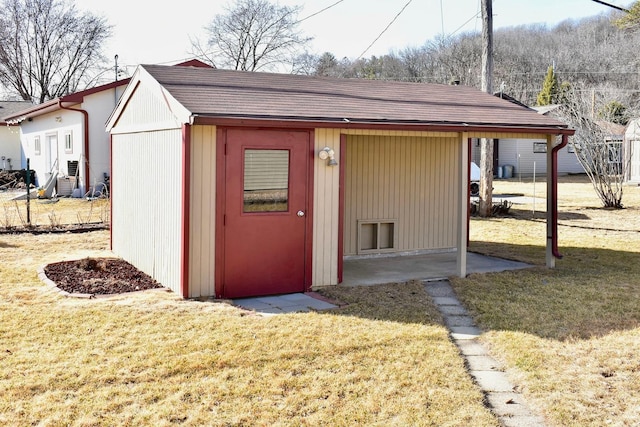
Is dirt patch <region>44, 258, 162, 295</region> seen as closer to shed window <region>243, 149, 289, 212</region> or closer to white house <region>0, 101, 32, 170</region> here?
shed window <region>243, 149, 289, 212</region>

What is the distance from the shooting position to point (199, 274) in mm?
6926

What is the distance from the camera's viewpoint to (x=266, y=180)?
23.6 ft

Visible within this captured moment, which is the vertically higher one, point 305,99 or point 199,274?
point 305,99

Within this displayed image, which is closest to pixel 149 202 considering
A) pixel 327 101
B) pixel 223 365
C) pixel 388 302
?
pixel 327 101

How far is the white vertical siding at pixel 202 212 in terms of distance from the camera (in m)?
6.80

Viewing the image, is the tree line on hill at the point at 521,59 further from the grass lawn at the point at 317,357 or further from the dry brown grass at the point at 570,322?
the grass lawn at the point at 317,357

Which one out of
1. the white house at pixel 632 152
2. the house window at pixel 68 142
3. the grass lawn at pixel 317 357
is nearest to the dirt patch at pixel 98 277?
the grass lawn at pixel 317 357

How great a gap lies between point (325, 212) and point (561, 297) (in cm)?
272

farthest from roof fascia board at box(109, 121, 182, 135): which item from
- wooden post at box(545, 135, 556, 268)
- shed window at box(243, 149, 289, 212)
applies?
wooden post at box(545, 135, 556, 268)

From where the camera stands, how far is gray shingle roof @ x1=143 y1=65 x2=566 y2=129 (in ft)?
23.5

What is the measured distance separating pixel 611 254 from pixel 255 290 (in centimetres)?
610

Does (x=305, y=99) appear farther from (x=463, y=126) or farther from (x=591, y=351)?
(x=591, y=351)

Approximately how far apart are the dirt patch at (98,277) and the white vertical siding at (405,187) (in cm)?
306

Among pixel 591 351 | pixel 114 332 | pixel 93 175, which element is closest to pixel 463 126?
pixel 591 351
